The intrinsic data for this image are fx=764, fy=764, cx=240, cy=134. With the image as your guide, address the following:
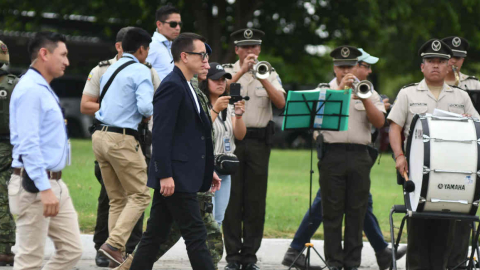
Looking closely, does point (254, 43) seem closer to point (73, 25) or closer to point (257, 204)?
point (257, 204)

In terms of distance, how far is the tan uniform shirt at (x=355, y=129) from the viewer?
26.5 ft

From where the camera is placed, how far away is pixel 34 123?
509 centimetres

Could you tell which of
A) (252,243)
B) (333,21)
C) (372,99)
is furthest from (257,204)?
(333,21)

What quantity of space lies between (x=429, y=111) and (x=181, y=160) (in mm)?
2910

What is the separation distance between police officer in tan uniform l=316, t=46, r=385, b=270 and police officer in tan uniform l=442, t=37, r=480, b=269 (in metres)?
0.99

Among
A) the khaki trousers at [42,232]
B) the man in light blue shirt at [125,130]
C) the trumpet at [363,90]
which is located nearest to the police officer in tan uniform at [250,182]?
the trumpet at [363,90]

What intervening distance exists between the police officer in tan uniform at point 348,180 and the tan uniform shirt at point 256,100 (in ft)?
2.18

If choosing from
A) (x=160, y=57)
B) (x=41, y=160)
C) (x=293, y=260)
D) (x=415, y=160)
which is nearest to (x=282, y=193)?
(x=293, y=260)

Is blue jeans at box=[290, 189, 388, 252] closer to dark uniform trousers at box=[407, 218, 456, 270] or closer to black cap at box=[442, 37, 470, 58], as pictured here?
dark uniform trousers at box=[407, 218, 456, 270]

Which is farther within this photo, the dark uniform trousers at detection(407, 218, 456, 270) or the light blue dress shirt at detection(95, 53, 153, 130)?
the dark uniform trousers at detection(407, 218, 456, 270)

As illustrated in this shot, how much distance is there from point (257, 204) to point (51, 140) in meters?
3.39

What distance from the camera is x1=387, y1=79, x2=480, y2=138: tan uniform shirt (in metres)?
7.69

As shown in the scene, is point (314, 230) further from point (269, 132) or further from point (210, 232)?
point (210, 232)

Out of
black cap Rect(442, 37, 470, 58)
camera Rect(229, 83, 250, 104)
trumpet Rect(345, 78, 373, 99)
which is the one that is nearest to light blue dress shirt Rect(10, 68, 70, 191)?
camera Rect(229, 83, 250, 104)
